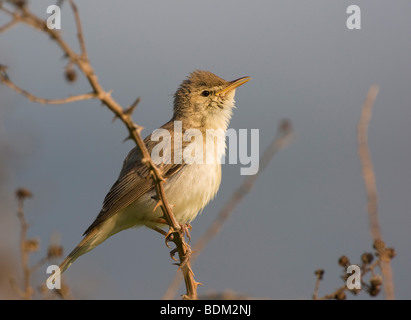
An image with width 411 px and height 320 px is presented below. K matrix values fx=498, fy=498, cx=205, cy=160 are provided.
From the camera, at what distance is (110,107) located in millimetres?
1899

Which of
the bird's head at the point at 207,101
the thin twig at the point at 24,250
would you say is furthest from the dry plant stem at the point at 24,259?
the bird's head at the point at 207,101

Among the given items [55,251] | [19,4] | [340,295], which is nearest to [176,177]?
[55,251]

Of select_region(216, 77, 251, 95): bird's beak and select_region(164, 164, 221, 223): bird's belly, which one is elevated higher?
select_region(216, 77, 251, 95): bird's beak

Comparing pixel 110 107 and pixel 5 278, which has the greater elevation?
pixel 110 107

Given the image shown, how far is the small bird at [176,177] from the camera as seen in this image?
4398 mm

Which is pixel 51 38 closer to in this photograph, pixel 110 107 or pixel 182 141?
pixel 110 107

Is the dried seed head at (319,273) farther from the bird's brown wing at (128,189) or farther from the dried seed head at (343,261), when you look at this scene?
the bird's brown wing at (128,189)

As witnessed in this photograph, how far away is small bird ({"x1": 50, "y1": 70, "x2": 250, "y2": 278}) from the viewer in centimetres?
440

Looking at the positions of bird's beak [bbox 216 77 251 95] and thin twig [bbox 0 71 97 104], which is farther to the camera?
bird's beak [bbox 216 77 251 95]

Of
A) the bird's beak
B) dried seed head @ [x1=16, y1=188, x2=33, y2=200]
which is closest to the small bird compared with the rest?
the bird's beak

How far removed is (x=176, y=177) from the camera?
441 centimetres

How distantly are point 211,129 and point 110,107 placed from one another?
293cm

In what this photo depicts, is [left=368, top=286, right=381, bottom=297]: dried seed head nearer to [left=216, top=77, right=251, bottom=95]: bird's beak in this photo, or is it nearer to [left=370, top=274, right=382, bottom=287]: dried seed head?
[left=370, top=274, right=382, bottom=287]: dried seed head

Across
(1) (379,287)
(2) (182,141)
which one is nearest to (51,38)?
(1) (379,287)
